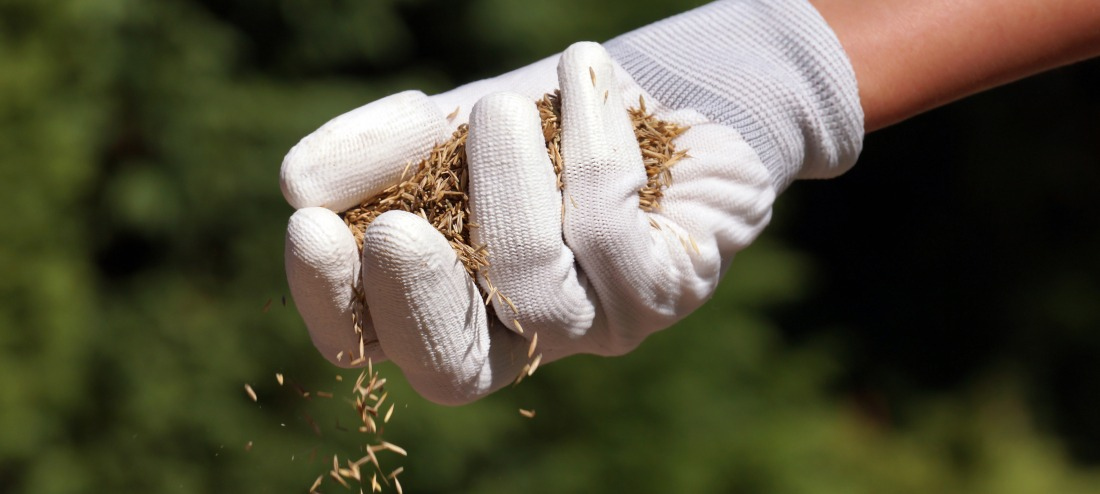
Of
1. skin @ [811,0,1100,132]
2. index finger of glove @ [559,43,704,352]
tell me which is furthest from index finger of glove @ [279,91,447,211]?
skin @ [811,0,1100,132]

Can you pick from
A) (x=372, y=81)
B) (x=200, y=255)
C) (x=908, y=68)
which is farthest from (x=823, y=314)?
(x=908, y=68)

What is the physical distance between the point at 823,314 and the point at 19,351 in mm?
3125

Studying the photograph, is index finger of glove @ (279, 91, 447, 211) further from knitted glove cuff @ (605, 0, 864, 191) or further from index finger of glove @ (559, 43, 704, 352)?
knitted glove cuff @ (605, 0, 864, 191)

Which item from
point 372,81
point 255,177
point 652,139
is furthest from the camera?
point 372,81

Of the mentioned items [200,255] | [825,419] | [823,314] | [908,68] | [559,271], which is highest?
[908,68]

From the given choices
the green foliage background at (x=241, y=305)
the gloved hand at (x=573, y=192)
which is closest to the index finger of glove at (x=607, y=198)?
the gloved hand at (x=573, y=192)

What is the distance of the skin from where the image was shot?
155cm

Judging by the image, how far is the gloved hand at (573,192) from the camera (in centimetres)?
132

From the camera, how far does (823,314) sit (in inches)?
176

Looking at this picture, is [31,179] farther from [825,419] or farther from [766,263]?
[825,419]

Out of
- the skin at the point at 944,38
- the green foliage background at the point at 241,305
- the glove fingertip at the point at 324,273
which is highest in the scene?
the skin at the point at 944,38

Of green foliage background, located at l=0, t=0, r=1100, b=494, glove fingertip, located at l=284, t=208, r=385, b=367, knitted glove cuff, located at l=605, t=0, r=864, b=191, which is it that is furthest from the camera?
green foliage background, located at l=0, t=0, r=1100, b=494

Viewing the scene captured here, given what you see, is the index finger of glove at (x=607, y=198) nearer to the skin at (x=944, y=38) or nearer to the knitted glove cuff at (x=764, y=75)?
the knitted glove cuff at (x=764, y=75)

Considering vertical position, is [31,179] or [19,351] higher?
[31,179]
